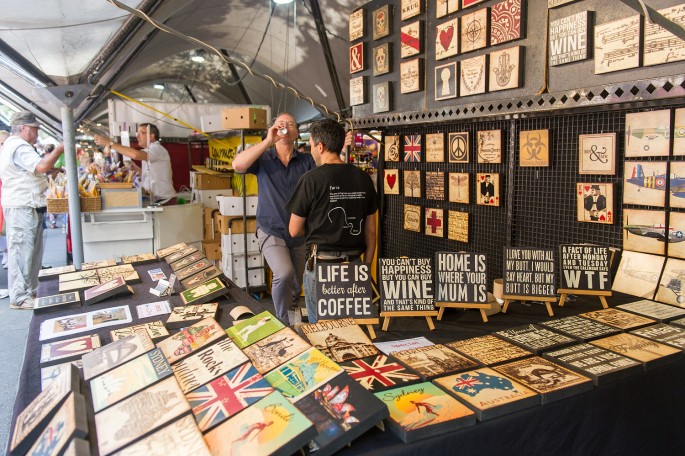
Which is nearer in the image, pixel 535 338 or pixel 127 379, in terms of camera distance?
pixel 127 379

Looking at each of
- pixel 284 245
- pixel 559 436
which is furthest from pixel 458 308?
pixel 284 245

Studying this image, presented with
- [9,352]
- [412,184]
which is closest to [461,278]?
[412,184]

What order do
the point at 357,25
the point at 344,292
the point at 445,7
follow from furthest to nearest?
the point at 357,25, the point at 445,7, the point at 344,292

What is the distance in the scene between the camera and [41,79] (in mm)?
4656

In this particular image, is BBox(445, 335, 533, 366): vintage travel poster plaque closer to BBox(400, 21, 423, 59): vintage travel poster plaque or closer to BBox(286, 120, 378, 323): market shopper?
BBox(286, 120, 378, 323): market shopper

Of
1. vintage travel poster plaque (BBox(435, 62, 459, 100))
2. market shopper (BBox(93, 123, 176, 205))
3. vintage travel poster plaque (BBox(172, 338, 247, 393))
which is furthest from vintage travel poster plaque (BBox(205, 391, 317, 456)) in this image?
market shopper (BBox(93, 123, 176, 205))

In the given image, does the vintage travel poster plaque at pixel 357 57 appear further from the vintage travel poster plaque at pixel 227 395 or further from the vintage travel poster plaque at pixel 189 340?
the vintage travel poster plaque at pixel 227 395

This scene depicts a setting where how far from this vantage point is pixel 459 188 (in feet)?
9.04

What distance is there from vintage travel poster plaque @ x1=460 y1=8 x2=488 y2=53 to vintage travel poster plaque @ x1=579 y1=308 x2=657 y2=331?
1245 mm

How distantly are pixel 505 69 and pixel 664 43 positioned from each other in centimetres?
62

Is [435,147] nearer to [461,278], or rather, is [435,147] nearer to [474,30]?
[474,30]

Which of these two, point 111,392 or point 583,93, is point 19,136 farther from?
point 583,93

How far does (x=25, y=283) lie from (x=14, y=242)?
1.39ft

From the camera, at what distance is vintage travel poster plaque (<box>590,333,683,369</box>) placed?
150 centimetres
